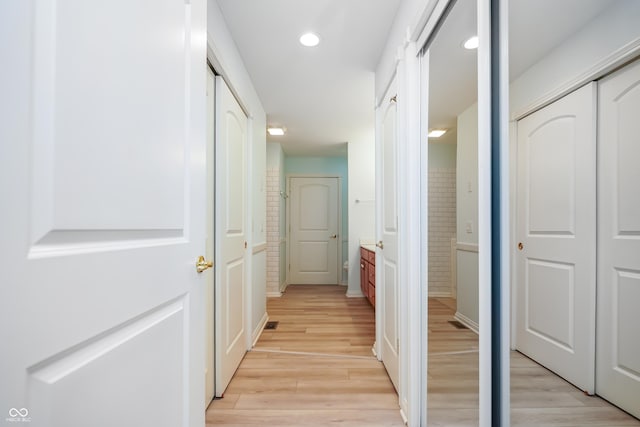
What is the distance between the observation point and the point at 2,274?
0.44 meters

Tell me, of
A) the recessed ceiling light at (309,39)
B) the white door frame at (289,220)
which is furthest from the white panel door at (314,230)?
the recessed ceiling light at (309,39)

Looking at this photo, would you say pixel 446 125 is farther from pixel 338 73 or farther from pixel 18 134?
pixel 338 73

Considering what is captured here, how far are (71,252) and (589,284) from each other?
1.01 metres

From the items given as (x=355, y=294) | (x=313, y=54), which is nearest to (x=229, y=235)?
(x=313, y=54)

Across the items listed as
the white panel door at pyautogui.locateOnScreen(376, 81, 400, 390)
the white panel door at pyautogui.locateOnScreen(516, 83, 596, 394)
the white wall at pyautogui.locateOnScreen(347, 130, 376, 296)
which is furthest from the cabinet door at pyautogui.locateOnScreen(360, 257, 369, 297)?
the white panel door at pyautogui.locateOnScreen(516, 83, 596, 394)

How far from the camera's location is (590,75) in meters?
0.65

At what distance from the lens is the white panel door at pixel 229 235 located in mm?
2025

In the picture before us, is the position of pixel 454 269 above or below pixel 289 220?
below

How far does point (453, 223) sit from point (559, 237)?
0.62m

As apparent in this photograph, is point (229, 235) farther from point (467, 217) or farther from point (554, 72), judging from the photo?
point (554, 72)

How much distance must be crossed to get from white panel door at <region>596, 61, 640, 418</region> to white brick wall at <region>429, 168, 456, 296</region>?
71 centimetres

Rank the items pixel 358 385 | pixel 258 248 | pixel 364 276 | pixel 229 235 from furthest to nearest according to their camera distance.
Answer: pixel 364 276, pixel 258 248, pixel 229 235, pixel 358 385

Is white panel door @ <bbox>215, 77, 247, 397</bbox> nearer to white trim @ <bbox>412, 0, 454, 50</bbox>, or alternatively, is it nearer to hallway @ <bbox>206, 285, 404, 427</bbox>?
hallway @ <bbox>206, 285, 404, 427</bbox>

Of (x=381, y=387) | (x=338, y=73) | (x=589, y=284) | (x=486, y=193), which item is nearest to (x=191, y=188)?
(x=486, y=193)
